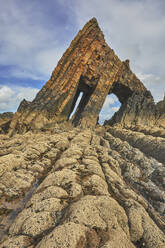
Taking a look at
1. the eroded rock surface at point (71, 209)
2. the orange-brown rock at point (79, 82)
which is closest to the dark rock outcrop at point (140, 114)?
the orange-brown rock at point (79, 82)

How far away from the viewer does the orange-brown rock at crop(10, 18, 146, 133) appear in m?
22.4

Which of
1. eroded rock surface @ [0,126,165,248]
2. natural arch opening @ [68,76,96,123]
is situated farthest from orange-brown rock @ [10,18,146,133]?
eroded rock surface @ [0,126,165,248]

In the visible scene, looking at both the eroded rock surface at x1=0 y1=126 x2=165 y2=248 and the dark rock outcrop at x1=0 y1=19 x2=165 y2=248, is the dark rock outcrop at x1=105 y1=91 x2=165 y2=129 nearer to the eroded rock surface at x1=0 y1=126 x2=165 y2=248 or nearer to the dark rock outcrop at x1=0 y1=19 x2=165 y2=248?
the dark rock outcrop at x1=0 y1=19 x2=165 y2=248

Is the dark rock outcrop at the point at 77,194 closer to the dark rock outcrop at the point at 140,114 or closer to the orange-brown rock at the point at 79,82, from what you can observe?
the orange-brown rock at the point at 79,82

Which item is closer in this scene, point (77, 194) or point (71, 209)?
point (71, 209)

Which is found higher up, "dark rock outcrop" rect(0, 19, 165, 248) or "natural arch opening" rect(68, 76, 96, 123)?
"natural arch opening" rect(68, 76, 96, 123)

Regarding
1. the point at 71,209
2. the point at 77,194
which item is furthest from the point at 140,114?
the point at 71,209

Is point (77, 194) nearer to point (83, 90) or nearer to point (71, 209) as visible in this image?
point (71, 209)

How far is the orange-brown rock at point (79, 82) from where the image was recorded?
881 inches

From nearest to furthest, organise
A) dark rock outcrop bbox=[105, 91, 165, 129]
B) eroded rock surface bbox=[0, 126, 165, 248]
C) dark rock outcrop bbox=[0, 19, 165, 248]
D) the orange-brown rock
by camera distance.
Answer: eroded rock surface bbox=[0, 126, 165, 248], dark rock outcrop bbox=[0, 19, 165, 248], the orange-brown rock, dark rock outcrop bbox=[105, 91, 165, 129]

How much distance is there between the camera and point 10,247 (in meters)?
3.05

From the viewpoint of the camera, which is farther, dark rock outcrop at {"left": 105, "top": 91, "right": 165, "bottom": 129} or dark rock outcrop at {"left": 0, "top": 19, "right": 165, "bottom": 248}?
dark rock outcrop at {"left": 105, "top": 91, "right": 165, "bottom": 129}

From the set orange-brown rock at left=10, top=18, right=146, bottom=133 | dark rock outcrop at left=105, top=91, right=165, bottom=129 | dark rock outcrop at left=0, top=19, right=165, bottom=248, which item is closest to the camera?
dark rock outcrop at left=0, top=19, right=165, bottom=248

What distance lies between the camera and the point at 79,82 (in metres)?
31.7
